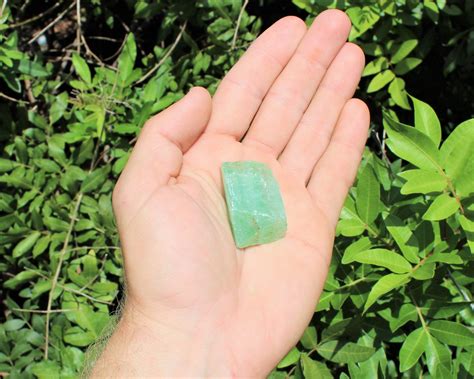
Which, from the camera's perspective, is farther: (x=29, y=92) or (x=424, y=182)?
(x=29, y=92)

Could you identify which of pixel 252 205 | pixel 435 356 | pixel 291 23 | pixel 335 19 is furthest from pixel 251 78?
pixel 435 356

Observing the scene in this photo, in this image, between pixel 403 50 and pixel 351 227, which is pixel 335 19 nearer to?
pixel 403 50

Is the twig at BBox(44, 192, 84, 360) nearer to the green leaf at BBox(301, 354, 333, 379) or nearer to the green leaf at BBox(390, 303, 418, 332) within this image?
the green leaf at BBox(301, 354, 333, 379)

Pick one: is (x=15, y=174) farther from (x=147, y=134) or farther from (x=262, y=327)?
(x=262, y=327)

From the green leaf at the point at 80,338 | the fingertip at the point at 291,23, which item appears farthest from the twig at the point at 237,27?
the green leaf at the point at 80,338

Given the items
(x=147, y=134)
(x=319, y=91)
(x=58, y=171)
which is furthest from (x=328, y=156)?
(x=58, y=171)

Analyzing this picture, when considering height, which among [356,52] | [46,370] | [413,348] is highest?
[356,52]

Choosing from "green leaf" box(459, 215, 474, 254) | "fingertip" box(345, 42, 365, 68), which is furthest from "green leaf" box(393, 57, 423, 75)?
"green leaf" box(459, 215, 474, 254)
